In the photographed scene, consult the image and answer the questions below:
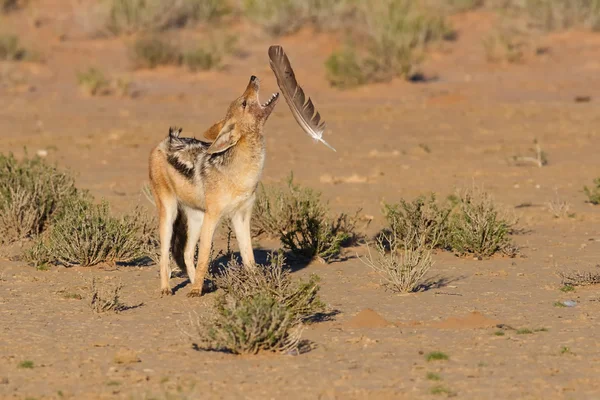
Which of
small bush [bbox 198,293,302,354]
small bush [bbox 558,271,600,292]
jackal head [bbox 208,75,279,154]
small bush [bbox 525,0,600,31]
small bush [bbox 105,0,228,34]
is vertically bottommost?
small bush [bbox 558,271,600,292]

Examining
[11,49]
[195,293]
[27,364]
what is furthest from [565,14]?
[27,364]

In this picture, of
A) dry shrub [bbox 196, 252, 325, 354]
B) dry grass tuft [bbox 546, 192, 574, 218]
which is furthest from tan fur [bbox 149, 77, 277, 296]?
Result: dry grass tuft [bbox 546, 192, 574, 218]

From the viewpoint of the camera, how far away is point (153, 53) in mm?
24688

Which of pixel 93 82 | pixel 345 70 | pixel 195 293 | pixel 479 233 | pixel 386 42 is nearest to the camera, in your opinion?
pixel 195 293

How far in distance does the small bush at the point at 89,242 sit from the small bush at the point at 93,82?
12.3 meters

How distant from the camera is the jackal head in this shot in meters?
8.63

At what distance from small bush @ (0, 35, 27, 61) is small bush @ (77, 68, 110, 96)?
2.62 metres

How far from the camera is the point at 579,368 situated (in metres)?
6.82

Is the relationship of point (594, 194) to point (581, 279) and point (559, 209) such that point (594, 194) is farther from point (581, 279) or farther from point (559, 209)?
point (581, 279)

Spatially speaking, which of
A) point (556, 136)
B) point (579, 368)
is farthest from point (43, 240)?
point (556, 136)

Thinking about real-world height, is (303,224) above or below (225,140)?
below

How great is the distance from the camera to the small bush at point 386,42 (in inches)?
909

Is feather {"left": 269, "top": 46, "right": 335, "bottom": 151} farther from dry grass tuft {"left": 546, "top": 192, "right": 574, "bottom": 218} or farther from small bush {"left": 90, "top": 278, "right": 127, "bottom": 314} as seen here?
dry grass tuft {"left": 546, "top": 192, "right": 574, "bottom": 218}

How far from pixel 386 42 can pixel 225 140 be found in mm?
15846
